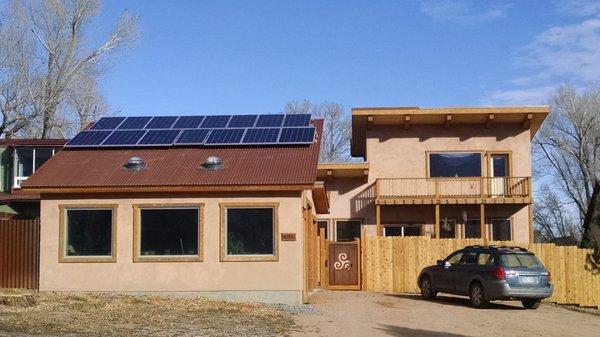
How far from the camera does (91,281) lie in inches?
741


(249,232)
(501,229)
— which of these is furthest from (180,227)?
(501,229)

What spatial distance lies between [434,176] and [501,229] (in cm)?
351

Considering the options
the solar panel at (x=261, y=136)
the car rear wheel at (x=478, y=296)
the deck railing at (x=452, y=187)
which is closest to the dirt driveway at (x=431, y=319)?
the car rear wheel at (x=478, y=296)

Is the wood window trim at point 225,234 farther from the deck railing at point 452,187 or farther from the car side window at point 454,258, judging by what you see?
the deck railing at point 452,187

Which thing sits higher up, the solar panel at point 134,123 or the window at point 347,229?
the solar panel at point 134,123

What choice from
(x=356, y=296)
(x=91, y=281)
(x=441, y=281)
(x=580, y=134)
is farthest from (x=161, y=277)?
(x=580, y=134)

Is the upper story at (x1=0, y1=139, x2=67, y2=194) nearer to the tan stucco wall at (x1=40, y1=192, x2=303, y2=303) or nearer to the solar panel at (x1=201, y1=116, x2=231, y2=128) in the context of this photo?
the solar panel at (x1=201, y1=116, x2=231, y2=128)

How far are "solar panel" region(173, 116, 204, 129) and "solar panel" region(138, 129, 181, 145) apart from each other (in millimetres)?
449

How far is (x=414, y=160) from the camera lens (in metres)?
31.2

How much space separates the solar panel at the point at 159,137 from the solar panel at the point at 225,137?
3.56ft

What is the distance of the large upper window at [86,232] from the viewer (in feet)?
62.3

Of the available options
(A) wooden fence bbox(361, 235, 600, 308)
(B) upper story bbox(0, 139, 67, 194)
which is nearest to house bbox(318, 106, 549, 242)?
(A) wooden fence bbox(361, 235, 600, 308)

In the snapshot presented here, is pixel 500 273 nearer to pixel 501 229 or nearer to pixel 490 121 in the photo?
pixel 501 229

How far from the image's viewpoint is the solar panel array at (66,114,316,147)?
69.2 feet
